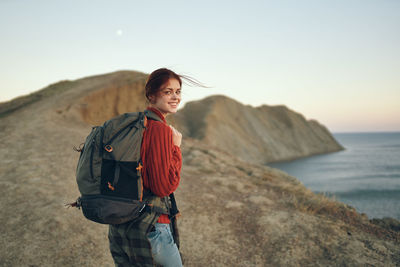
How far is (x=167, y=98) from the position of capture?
1796 millimetres

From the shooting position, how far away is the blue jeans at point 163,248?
159 centimetres

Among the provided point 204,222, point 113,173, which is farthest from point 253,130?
point 113,173

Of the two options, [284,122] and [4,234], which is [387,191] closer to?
[4,234]

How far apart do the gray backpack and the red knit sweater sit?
0.05 metres

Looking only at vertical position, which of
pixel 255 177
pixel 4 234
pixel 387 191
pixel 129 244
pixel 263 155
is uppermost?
pixel 129 244

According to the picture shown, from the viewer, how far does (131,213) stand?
155 centimetres

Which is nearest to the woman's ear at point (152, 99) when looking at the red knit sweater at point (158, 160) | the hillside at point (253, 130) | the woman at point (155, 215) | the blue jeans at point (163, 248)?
the woman at point (155, 215)

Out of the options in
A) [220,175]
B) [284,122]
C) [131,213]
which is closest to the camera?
[131,213]

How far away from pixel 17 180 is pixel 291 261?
19.0ft

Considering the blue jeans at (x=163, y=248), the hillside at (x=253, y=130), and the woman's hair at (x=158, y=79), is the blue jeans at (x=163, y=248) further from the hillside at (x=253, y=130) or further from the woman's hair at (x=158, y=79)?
the hillside at (x=253, y=130)

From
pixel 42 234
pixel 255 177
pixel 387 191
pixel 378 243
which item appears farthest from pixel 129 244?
pixel 387 191

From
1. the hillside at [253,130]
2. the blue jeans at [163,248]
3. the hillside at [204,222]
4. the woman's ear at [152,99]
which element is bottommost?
the hillside at [253,130]

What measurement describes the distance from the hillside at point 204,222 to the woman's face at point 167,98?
3.12 metres

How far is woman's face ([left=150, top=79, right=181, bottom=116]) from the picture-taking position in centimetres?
179
